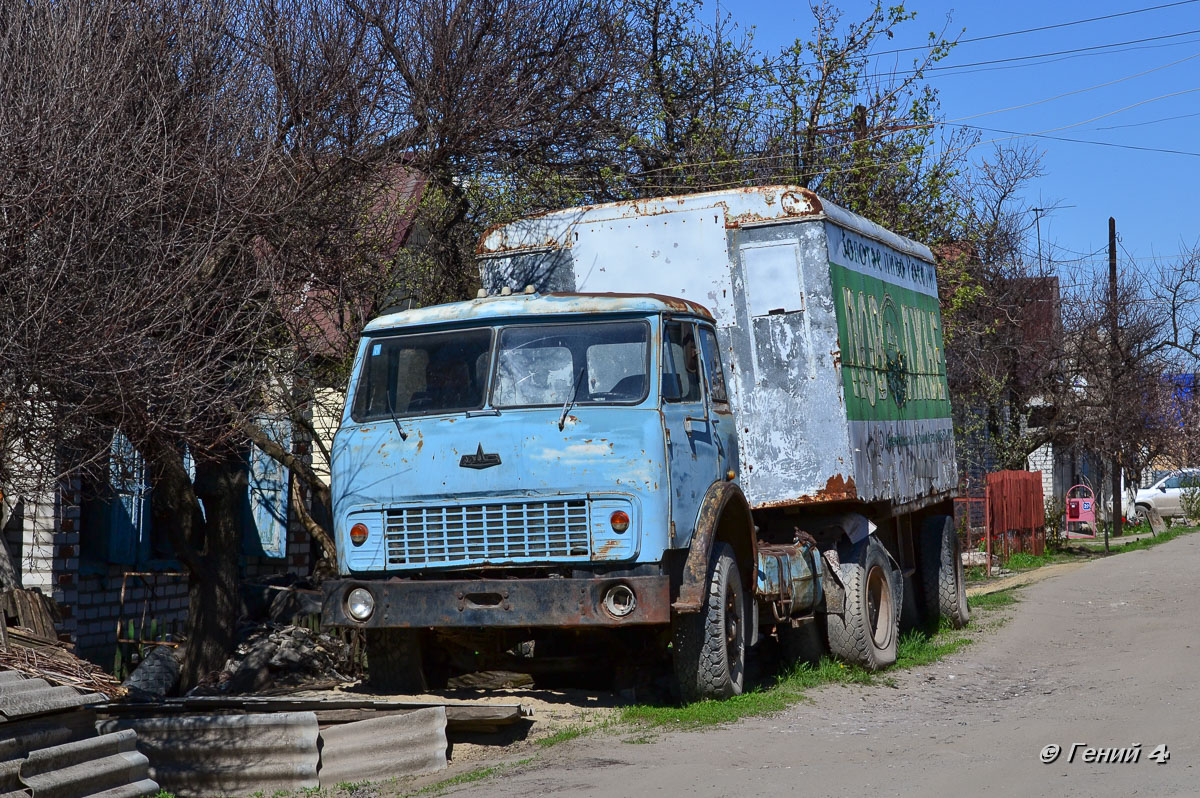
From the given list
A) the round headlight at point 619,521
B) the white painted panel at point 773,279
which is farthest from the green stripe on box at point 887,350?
the round headlight at point 619,521

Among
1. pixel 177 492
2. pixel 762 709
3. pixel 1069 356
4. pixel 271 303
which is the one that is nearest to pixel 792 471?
pixel 762 709

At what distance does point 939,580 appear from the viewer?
42.8 ft

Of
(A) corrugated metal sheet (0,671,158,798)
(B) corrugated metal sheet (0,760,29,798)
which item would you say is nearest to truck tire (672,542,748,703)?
(A) corrugated metal sheet (0,671,158,798)

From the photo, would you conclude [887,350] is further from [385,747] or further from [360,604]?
[385,747]

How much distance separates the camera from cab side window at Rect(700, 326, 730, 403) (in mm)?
8828

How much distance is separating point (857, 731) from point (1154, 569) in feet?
38.6

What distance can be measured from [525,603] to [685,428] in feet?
4.81

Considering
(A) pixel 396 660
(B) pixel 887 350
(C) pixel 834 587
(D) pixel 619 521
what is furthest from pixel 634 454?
(B) pixel 887 350

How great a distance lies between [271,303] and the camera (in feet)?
28.1

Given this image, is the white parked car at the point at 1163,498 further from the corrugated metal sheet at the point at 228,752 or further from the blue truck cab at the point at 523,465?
the corrugated metal sheet at the point at 228,752

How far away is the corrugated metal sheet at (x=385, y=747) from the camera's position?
6.77m

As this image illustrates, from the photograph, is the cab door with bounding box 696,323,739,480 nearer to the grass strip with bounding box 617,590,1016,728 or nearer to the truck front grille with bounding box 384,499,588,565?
the truck front grille with bounding box 384,499,588,565

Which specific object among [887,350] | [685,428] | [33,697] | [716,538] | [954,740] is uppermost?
[887,350]

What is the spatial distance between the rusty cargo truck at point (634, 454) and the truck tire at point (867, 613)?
0.07 ft
